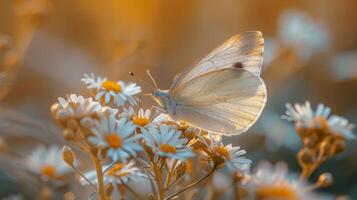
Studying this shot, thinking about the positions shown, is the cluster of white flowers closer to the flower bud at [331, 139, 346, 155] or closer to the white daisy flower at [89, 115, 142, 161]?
the white daisy flower at [89, 115, 142, 161]

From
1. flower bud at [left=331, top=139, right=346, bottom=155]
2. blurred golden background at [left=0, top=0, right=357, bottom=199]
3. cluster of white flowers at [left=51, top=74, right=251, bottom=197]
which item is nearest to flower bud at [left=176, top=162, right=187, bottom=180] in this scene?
cluster of white flowers at [left=51, top=74, right=251, bottom=197]

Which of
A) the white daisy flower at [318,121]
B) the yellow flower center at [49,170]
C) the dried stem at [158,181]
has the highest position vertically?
the yellow flower center at [49,170]

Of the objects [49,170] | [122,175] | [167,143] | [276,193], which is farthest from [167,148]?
[49,170]

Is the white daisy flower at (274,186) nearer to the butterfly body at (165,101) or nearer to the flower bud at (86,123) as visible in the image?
the butterfly body at (165,101)

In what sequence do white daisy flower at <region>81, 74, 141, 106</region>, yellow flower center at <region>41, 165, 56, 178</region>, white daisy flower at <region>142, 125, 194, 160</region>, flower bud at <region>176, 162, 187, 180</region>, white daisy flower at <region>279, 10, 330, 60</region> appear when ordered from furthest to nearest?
white daisy flower at <region>279, 10, 330, 60</region>, yellow flower center at <region>41, 165, 56, 178</region>, white daisy flower at <region>81, 74, 141, 106</region>, flower bud at <region>176, 162, 187, 180</region>, white daisy flower at <region>142, 125, 194, 160</region>

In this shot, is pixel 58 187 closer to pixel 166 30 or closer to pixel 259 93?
pixel 259 93

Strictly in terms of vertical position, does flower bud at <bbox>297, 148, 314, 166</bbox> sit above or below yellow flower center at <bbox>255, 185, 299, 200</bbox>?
above

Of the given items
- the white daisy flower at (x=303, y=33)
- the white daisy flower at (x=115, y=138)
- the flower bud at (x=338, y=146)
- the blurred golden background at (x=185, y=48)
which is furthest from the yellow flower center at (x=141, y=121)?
the white daisy flower at (x=303, y=33)
